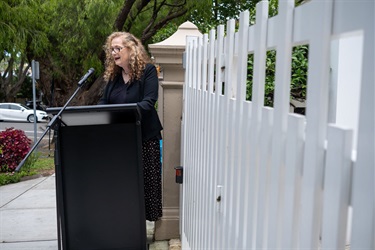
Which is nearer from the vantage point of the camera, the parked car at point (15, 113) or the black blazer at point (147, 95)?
the black blazer at point (147, 95)

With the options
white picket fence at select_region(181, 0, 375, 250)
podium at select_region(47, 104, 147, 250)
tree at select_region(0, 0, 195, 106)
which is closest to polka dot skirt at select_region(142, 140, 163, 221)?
podium at select_region(47, 104, 147, 250)

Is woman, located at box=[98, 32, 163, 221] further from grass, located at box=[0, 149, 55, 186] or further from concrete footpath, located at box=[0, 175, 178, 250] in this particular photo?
grass, located at box=[0, 149, 55, 186]

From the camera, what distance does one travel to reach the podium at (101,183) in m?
3.15

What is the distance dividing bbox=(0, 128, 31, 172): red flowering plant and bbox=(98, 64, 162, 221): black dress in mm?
5455

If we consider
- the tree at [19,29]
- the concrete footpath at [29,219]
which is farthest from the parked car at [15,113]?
the concrete footpath at [29,219]

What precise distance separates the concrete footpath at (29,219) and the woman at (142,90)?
60 cm

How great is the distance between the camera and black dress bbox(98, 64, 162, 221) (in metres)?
3.53

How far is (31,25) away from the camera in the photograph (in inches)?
453

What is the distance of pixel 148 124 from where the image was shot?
11.6 ft

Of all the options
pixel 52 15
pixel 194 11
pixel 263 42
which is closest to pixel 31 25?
pixel 52 15

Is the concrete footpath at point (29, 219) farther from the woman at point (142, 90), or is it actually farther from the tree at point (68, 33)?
the tree at point (68, 33)

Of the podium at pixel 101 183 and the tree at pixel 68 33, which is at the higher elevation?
the tree at pixel 68 33

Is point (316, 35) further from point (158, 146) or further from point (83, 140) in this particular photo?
point (158, 146)

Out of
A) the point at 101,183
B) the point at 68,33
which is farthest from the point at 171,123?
the point at 68,33
